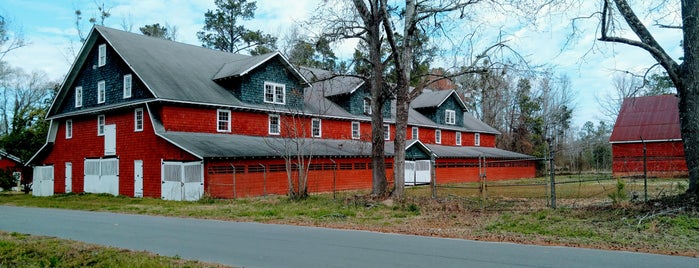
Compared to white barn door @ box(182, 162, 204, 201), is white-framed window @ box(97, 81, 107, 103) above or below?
above

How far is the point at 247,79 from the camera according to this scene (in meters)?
30.9

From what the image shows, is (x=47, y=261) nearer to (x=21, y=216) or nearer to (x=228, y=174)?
(x=21, y=216)

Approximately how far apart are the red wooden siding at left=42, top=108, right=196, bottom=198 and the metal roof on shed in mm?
33312

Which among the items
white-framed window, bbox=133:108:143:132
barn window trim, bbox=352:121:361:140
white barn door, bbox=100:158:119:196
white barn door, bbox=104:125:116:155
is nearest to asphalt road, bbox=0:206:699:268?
white-framed window, bbox=133:108:143:132

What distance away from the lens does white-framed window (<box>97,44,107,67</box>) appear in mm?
31308

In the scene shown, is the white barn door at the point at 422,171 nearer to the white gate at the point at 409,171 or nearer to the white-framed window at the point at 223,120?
the white gate at the point at 409,171

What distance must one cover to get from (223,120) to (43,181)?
13.5m

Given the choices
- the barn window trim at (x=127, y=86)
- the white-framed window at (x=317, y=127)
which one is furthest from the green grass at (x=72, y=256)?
the white-framed window at (x=317, y=127)

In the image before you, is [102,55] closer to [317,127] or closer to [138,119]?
[138,119]

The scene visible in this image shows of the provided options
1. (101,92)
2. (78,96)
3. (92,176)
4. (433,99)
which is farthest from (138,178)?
(433,99)

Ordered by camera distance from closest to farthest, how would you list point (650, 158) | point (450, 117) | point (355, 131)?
point (355, 131) → point (650, 158) → point (450, 117)

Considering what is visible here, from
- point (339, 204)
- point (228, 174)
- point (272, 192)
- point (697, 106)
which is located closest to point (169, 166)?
point (228, 174)

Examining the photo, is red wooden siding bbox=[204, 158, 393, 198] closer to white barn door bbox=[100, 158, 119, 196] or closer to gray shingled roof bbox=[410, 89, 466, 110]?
white barn door bbox=[100, 158, 119, 196]

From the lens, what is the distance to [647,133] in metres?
41.7
